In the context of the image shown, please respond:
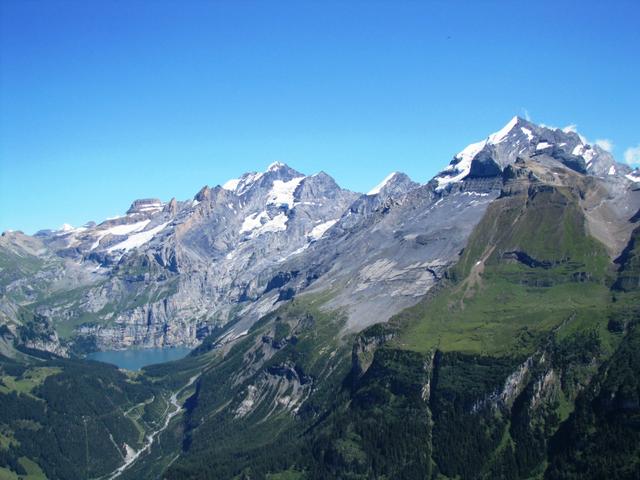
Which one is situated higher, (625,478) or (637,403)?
(637,403)

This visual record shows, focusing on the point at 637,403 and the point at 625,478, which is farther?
the point at 637,403

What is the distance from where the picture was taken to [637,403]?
197625 mm

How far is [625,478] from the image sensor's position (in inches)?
7121

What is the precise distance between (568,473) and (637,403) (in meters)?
24.2

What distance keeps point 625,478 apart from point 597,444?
620 inches

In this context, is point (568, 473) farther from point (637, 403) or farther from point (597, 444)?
point (637, 403)

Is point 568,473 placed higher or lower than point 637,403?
lower

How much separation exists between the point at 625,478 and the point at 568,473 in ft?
56.7

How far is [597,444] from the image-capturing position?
7721 inches

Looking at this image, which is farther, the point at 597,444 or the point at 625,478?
the point at 597,444

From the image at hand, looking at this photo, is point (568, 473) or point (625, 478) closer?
point (625, 478)

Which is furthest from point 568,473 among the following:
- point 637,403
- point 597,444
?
point 637,403

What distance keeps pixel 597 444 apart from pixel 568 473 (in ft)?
32.8
